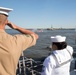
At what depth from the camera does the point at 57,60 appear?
2.98m

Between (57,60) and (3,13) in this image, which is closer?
(3,13)

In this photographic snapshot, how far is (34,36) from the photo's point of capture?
1.88 meters

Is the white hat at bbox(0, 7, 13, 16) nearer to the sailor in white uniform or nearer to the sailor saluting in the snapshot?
the sailor saluting

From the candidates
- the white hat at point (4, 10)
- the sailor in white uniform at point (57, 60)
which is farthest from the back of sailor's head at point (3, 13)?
the sailor in white uniform at point (57, 60)

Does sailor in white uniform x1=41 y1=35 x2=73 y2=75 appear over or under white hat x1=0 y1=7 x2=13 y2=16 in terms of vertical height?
under

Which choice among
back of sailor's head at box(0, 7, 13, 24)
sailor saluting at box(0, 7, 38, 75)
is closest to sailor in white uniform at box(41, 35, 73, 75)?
sailor saluting at box(0, 7, 38, 75)

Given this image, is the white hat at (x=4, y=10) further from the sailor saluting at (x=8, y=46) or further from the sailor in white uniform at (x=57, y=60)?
the sailor in white uniform at (x=57, y=60)

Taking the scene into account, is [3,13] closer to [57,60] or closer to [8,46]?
[8,46]

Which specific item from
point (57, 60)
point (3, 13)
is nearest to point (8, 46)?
point (3, 13)

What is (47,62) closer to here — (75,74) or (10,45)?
(10,45)

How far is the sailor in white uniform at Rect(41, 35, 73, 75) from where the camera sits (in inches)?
114

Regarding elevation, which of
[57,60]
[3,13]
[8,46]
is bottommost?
[57,60]

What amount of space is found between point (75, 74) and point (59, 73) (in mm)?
3386

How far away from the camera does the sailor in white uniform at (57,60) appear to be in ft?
9.51
